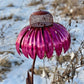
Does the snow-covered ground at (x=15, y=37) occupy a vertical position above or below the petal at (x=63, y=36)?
below

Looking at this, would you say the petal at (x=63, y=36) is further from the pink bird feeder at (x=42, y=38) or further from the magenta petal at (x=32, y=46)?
the magenta petal at (x=32, y=46)

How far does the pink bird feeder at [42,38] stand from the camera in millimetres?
697

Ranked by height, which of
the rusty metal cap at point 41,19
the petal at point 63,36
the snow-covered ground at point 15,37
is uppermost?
the rusty metal cap at point 41,19

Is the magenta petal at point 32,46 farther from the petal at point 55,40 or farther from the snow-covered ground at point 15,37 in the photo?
the snow-covered ground at point 15,37

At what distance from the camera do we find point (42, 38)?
2.30ft

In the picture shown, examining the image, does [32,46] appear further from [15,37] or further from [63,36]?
[15,37]

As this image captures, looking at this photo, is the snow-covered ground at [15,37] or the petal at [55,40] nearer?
the petal at [55,40]

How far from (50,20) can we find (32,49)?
18 cm

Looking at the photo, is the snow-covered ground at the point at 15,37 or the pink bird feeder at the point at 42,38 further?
the snow-covered ground at the point at 15,37

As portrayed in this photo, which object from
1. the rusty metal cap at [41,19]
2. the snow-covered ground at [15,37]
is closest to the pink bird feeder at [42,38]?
the rusty metal cap at [41,19]

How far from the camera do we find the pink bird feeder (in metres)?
0.70

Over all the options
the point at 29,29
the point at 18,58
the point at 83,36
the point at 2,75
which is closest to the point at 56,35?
the point at 29,29

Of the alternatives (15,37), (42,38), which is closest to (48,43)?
(42,38)

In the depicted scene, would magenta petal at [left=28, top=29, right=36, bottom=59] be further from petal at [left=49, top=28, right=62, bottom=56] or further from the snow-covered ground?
the snow-covered ground
